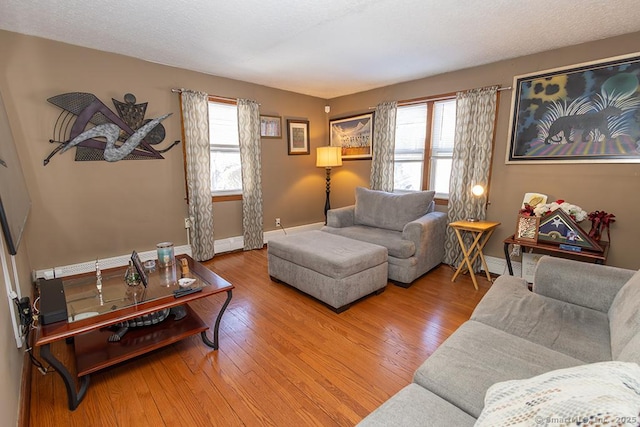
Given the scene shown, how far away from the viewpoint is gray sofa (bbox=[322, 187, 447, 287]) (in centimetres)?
299

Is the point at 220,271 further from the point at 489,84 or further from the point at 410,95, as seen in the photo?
the point at 489,84

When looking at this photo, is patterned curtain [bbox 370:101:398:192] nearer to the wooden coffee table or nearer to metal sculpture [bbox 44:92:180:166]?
metal sculpture [bbox 44:92:180:166]

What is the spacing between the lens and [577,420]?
54 cm

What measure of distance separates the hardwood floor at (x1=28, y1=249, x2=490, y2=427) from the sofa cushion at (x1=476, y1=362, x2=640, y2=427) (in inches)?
38.2

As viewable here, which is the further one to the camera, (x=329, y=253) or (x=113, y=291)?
(x=329, y=253)

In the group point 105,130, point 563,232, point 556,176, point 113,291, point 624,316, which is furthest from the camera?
point 105,130

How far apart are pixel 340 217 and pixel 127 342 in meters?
2.51

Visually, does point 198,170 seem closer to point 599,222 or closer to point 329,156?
point 329,156

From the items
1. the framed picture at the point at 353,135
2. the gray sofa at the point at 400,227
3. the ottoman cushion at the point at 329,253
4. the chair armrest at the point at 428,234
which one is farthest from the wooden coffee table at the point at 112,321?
the framed picture at the point at 353,135

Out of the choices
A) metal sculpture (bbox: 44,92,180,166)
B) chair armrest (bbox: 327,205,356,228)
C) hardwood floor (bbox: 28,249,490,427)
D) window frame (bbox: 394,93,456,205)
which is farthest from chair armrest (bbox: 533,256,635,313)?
metal sculpture (bbox: 44,92,180,166)

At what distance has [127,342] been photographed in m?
1.82

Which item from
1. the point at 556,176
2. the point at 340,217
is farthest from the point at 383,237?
the point at 556,176

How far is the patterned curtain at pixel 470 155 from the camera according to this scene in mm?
3213

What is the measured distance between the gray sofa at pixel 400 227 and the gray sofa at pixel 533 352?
3.45 feet
